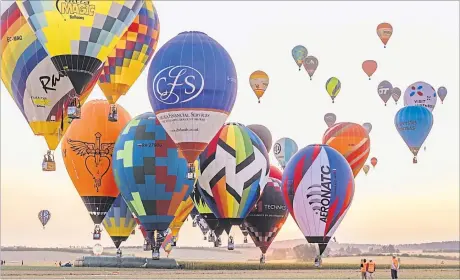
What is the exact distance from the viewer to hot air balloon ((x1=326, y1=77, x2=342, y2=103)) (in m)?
61.8

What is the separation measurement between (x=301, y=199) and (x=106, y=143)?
31.4 feet

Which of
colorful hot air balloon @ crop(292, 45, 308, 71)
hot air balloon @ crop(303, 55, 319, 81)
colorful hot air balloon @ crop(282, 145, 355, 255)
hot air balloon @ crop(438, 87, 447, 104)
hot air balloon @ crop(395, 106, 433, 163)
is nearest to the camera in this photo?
colorful hot air balloon @ crop(282, 145, 355, 255)

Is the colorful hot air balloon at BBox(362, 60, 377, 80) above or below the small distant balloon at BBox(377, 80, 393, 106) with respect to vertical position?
above

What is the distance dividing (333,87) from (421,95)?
23.6 feet

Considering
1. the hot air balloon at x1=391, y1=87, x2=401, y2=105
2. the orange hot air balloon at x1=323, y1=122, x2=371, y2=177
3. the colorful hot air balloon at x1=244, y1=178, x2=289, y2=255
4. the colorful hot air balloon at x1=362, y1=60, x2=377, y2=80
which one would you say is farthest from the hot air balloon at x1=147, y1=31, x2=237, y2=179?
the hot air balloon at x1=391, y1=87, x2=401, y2=105

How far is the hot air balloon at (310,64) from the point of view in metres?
60.2

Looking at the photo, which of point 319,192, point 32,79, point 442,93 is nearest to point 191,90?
point 32,79

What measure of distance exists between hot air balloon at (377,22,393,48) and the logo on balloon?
24945mm

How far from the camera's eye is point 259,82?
186 ft

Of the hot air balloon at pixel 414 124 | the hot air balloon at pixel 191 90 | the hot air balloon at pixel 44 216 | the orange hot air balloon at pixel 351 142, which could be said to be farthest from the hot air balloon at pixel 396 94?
the hot air balloon at pixel 191 90

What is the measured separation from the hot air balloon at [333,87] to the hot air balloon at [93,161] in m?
21.6

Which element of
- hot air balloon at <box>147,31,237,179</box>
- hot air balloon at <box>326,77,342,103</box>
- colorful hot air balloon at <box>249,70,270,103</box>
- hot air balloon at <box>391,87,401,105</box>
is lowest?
hot air balloon at <box>147,31,237,179</box>

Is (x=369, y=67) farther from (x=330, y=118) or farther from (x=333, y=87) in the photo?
(x=330, y=118)

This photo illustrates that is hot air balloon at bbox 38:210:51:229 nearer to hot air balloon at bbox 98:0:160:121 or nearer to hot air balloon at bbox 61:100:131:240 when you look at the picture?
hot air balloon at bbox 61:100:131:240
